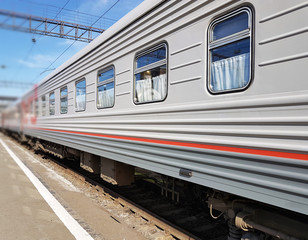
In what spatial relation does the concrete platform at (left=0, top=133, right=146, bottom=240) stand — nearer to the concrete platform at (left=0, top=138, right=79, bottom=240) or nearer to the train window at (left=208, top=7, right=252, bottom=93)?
the concrete platform at (left=0, top=138, right=79, bottom=240)

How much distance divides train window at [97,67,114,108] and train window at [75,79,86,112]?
80 cm

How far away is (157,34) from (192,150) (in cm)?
155

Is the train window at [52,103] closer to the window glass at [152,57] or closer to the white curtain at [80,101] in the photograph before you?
the white curtain at [80,101]

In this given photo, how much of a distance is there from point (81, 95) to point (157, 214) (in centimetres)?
303

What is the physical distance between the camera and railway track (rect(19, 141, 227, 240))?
154 inches

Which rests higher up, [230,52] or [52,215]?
[230,52]

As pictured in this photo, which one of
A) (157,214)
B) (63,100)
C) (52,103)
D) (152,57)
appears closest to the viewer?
(152,57)

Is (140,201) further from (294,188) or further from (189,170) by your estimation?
(294,188)

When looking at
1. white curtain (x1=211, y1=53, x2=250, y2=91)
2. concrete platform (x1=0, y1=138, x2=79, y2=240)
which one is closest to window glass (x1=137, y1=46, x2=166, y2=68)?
white curtain (x1=211, y1=53, x2=250, y2=91)

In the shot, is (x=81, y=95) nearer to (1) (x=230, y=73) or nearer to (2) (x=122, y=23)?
(2) (x=122, y=23)

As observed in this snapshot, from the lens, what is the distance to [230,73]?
2535 millimetres

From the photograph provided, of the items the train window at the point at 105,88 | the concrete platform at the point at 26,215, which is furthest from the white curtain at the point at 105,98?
the concrete platform at the point at 26,215

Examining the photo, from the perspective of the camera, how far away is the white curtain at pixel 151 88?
341 cm

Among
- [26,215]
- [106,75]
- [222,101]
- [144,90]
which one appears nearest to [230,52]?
[222,101]
